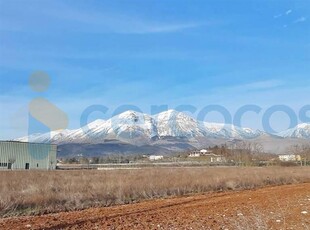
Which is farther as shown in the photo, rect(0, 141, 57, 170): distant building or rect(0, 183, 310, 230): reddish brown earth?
rect(0, 141, 57, 170): distant building

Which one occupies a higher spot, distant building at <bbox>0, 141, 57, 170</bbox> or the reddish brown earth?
distant building at <bbox>0, 141, 57, 170</bbox>

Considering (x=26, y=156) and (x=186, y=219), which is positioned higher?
(x=26, y=156)

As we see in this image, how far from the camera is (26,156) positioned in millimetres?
86000

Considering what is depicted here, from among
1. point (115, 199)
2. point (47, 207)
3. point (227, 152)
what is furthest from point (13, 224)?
point (227, 152)

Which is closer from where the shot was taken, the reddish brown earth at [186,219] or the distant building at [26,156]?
the reddish brown earth at [186,219]

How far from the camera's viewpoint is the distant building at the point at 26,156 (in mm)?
82000

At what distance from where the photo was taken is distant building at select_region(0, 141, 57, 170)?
82.0 meters

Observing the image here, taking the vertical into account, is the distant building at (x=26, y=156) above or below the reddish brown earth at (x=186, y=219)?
above

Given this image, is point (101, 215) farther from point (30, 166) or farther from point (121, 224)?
point (30, 166)

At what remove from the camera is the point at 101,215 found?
44.0ft

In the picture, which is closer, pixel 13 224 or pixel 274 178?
pixel 13 224

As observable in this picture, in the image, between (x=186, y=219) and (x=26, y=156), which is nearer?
(x=186, y=219)

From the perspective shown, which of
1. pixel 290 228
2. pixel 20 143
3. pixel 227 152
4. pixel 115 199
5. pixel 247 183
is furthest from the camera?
pixel 227 152

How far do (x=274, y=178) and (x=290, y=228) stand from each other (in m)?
23.7
